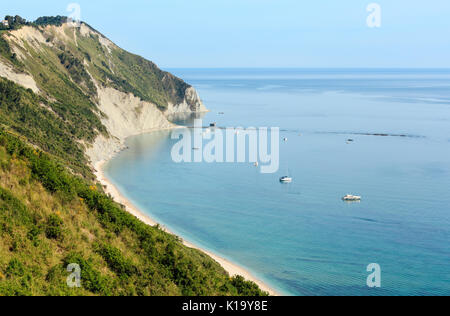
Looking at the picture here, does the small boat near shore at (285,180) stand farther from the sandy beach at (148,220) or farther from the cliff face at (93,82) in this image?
the cliff face at (93,82)

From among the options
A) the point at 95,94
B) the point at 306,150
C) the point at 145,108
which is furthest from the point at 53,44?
the point at 306,150

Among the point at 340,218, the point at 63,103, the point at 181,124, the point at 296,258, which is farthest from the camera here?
the point at 181,124

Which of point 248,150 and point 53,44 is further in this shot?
point 53,44

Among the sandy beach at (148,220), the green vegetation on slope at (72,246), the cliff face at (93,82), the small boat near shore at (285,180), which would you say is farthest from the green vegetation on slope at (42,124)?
the green vegetation on slope at (72,246)

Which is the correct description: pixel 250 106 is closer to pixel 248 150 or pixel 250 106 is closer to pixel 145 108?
pixel 145 108

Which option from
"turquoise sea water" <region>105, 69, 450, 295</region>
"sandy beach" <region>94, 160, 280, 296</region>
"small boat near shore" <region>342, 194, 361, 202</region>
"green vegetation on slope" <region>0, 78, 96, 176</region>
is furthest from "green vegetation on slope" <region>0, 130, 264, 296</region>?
"small boat near shore" <region>342, 194, 361, 202</region>
